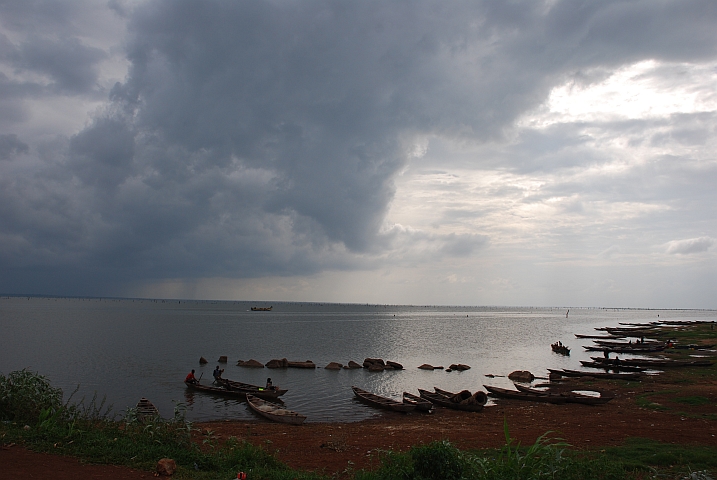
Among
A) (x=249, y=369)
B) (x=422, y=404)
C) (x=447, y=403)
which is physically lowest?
(x=249, y=369)

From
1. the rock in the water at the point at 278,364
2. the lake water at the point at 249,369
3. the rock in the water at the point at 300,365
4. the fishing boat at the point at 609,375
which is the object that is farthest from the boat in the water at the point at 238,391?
the fishing boat at the point at 609,375

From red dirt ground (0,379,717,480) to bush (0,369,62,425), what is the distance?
2.97m

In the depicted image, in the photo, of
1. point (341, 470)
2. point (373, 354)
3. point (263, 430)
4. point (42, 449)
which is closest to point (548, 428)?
point (341, 470)

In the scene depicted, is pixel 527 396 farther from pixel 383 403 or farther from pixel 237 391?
pixel 237 391

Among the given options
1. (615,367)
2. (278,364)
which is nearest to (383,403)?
(278,364)

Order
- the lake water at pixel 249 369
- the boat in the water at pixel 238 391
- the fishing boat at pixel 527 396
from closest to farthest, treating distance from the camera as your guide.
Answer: the fishing boat at pixel 527 396, the lake water at pixel 249 369, the boat in the water at pixel 238 391

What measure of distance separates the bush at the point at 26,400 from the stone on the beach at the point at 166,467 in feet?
18.4

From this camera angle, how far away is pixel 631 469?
12.9 metres

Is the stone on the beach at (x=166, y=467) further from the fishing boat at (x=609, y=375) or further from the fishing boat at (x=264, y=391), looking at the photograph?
the fishing boat at (x=609, y=375)

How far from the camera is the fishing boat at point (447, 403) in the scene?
26.2m

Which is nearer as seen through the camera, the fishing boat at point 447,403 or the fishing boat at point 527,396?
the fishing boat at point 447,403

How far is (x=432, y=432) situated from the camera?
20.7m

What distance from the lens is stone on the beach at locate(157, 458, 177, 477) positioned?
35.1ft

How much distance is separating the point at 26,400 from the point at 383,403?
18.4 meters
